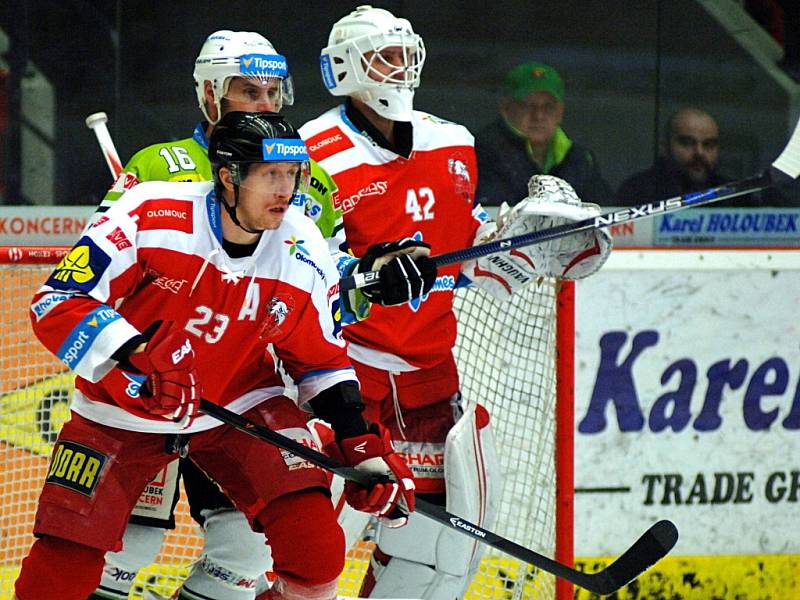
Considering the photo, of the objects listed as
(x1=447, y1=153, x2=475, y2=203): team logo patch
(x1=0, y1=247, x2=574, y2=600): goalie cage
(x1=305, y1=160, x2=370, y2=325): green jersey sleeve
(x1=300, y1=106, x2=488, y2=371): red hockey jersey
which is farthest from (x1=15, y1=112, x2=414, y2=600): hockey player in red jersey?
(x1=0, y1=247, x2=574, y2=600): goalie cage

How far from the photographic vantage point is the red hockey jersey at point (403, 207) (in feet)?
11.2

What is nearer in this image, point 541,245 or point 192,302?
point 192,302

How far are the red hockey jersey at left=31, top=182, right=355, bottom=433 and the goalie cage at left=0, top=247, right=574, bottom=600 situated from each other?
785 mm

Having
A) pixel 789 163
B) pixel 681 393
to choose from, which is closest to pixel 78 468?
pixel 789 163

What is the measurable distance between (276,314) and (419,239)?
0.71 metres

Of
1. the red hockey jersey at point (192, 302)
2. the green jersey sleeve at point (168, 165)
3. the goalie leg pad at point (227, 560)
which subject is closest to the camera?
the red hockey jersey at point (192, 302)

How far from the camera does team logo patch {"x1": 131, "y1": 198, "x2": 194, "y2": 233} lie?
8.92 feet

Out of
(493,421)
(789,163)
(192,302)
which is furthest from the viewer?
(493,421)

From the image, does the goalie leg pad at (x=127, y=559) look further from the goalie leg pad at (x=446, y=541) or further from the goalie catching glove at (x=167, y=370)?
the goalie leg pad at (x=446, y=541)

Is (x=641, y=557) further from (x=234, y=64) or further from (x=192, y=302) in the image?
(x=234, y=64)

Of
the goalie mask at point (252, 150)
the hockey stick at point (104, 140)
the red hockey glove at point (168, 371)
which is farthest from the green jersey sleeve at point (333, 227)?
the red hockey glove at point (168, 371)

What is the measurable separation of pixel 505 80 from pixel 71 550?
2310 mm

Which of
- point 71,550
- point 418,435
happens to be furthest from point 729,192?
point 71,550

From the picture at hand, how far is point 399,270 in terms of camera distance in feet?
10.2
